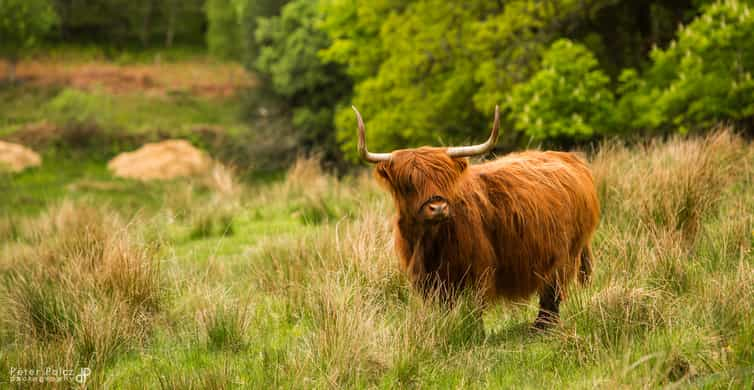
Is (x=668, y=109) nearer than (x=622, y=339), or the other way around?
(x=622, y=339)

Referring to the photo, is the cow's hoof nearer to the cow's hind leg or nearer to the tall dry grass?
the cow's hind leg

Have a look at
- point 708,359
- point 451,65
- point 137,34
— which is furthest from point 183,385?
point 137,34

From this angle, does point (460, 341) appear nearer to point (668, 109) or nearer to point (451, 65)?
point (668, 109)

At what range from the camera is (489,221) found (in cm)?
423

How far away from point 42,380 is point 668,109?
10.9 m

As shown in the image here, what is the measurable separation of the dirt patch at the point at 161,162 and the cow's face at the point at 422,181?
66.5 feet

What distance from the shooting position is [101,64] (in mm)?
36500

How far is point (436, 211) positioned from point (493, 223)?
24.6 inches

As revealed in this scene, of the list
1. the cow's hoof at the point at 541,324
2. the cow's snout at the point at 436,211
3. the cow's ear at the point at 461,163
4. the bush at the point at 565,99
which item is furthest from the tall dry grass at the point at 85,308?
the bush at the point at 565,99

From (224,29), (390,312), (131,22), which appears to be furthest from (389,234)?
(131,22)

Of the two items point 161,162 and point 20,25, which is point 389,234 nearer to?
point 161,162

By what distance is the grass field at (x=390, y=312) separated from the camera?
11.0 feet

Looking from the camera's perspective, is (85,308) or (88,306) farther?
(88,306)

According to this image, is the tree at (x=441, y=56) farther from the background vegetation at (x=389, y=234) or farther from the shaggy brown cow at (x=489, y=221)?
the shaggy brown cow at (x=489, y=221)
